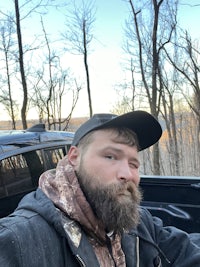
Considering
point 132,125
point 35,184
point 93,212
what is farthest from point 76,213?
point 35,184

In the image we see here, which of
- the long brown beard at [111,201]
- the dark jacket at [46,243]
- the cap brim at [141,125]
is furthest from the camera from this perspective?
the cap brim at [141,125]

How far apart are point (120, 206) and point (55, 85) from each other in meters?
18.8

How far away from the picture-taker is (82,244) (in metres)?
1.29

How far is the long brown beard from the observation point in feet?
4.59

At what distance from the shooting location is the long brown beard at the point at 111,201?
1400 mm

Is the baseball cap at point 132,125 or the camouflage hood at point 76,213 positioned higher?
the baseball cap at point 132,125

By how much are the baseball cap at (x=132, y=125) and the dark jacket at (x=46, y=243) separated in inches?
13.2

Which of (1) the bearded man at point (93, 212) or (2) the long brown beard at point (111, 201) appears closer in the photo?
(1) the bearded man at point (93, 212)

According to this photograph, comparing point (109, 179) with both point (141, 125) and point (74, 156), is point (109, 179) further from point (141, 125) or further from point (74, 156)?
point (141, 125)

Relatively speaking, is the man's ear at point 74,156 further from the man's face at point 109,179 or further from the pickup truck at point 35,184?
the pickup truck at point 35,184

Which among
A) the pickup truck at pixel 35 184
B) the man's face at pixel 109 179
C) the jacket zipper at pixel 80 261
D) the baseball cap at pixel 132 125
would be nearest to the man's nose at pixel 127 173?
the man's face at pixel 109 179

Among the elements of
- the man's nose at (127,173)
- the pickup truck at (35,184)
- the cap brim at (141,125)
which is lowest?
the pickup truck at (35,184)

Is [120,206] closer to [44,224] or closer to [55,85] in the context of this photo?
[44,224]

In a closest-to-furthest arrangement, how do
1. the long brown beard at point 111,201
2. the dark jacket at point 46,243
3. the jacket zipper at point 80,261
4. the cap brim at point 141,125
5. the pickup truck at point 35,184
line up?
the dark jacket at point 46,243
the jacket zipper at point 80,261
the long brown beard at point 111,201
the cap brim at point 141,125
the pickup truck at point 35,184
